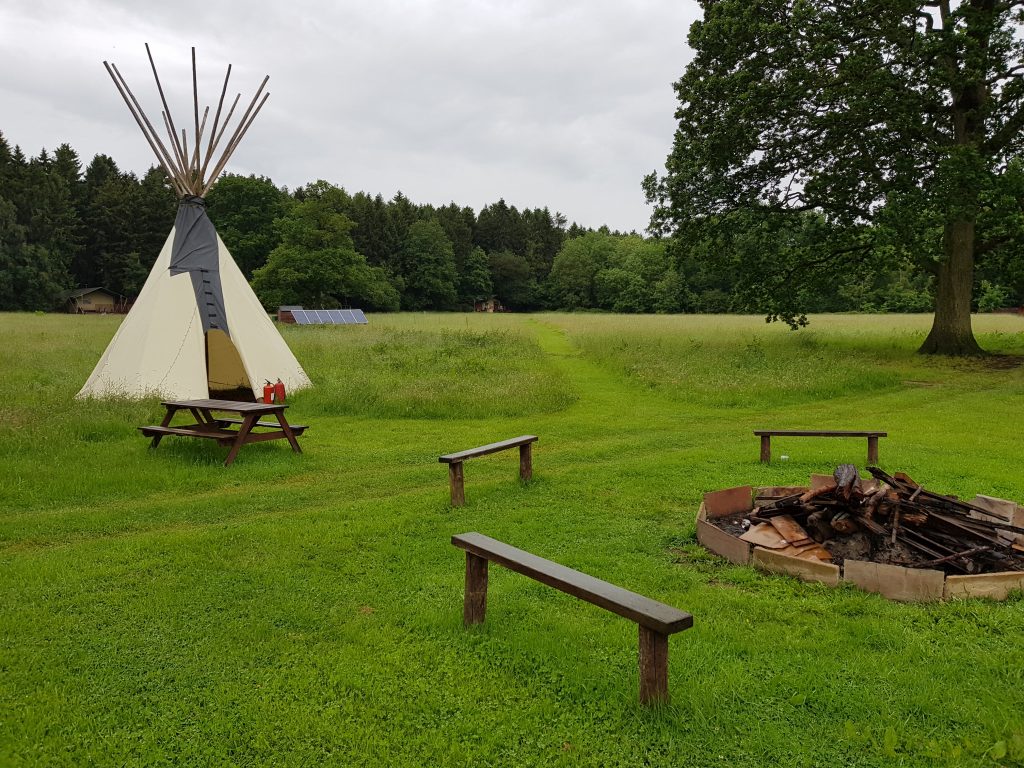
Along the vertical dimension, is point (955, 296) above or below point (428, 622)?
above

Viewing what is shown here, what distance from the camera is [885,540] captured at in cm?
489

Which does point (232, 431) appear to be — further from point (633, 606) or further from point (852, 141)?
point (852, 141)

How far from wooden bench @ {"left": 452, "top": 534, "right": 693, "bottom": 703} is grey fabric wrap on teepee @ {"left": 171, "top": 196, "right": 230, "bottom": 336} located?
1064 cm

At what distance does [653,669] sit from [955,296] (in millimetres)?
20478

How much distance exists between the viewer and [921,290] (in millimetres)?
59094

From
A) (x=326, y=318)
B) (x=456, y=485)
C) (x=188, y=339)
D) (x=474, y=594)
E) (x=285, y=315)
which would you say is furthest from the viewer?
(x=285, y=315)

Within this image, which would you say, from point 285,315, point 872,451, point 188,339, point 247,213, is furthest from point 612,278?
point 872,451

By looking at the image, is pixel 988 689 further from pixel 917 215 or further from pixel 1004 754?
pixel 917 215

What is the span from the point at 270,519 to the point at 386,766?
4045mm

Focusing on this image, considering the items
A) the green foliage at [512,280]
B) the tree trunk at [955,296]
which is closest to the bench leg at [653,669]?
the tree trunk at [955,296]

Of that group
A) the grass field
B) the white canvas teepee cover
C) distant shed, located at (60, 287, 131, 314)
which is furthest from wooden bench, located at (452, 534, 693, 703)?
distant shed, located at (60, 287, 131, 314)

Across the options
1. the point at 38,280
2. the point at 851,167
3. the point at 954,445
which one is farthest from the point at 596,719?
the point at 38,280

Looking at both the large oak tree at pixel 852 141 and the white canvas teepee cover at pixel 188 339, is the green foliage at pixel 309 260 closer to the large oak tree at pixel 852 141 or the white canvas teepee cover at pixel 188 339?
the large oak tree at pixel 852 141

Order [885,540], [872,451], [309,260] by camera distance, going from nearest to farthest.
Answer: [885,540] → [872,451] → [309,260]
